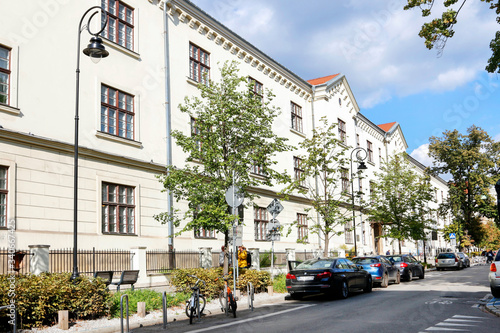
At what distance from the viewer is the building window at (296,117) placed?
117ft

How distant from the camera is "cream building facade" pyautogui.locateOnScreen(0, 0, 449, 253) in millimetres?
16125

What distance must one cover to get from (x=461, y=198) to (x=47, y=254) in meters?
53.9

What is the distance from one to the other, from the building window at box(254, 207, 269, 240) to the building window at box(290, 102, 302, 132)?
307 inches

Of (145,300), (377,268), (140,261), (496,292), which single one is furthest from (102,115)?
(496,292)

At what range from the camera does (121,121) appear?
66.8ft

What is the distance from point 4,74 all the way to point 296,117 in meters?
22.9

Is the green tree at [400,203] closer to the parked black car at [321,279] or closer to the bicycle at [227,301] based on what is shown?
the parked black car at [321,279]

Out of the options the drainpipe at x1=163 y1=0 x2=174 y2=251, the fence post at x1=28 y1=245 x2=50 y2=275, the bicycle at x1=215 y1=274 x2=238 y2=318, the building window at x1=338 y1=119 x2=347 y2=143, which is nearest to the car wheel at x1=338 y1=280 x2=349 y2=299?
the bicycle at x1=215 y1=274 x2=238 y2=318

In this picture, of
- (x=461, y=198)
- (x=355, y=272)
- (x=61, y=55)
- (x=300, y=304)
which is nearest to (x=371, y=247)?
(x=461, y=198)

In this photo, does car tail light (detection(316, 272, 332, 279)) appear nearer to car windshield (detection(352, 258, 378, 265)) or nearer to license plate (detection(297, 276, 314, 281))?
license plate (detection(297, 276, 314, 281))

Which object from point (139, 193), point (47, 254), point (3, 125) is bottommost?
point (47, 254)

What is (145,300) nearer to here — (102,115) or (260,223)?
(102,115)

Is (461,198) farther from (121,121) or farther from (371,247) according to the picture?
(121,121)

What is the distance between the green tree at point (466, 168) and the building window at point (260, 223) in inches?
1383
